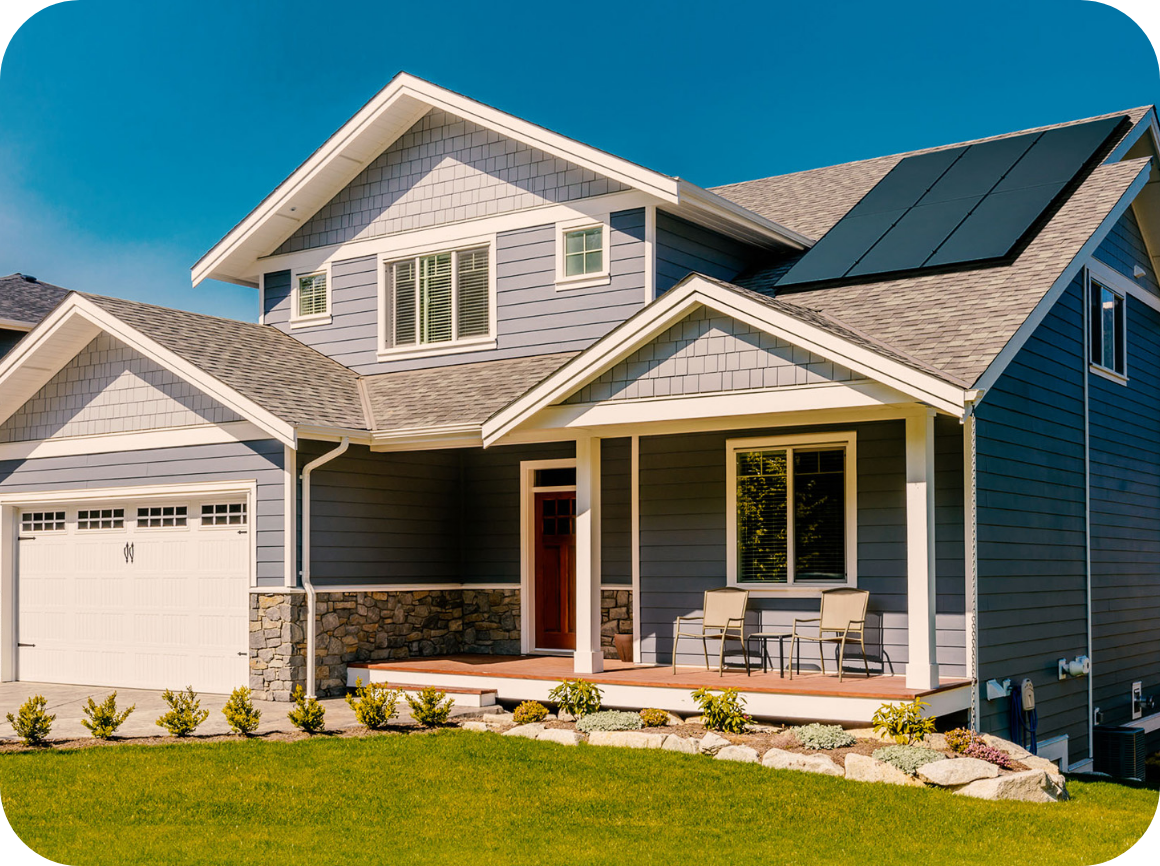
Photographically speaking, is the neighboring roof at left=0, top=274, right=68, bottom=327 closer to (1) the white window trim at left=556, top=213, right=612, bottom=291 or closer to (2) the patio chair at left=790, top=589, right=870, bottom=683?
(1) the white window trim at left=556, top=213, right=612, bottom=291

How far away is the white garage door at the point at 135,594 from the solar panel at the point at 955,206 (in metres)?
7.25

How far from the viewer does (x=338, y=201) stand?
1566 centimetres

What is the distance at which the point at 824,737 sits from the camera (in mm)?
9305

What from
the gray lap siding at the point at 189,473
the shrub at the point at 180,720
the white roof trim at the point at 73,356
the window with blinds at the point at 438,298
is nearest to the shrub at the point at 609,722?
the shrub at the point at 180,720

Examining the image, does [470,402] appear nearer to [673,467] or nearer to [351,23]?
[673,467]

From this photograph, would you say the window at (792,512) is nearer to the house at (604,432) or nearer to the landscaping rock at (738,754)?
the house at (604,432)

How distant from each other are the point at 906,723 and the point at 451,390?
683cm

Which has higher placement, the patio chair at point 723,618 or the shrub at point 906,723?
the patio chair at point 723,618

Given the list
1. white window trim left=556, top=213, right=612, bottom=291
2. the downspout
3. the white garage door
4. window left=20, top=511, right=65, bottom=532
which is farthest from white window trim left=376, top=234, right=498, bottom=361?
window left=20, top=511, right=65, bottom=532

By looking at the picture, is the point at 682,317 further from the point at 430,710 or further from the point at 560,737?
the point at 430,710

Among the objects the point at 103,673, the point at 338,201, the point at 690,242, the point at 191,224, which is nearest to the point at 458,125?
the point at 338,201

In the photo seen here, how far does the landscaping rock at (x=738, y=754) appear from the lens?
364 inches

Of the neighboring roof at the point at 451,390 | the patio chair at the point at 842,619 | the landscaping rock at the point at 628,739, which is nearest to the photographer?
the landscaping rock at the point at 628,739

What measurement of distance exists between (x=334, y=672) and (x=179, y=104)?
13.6m
